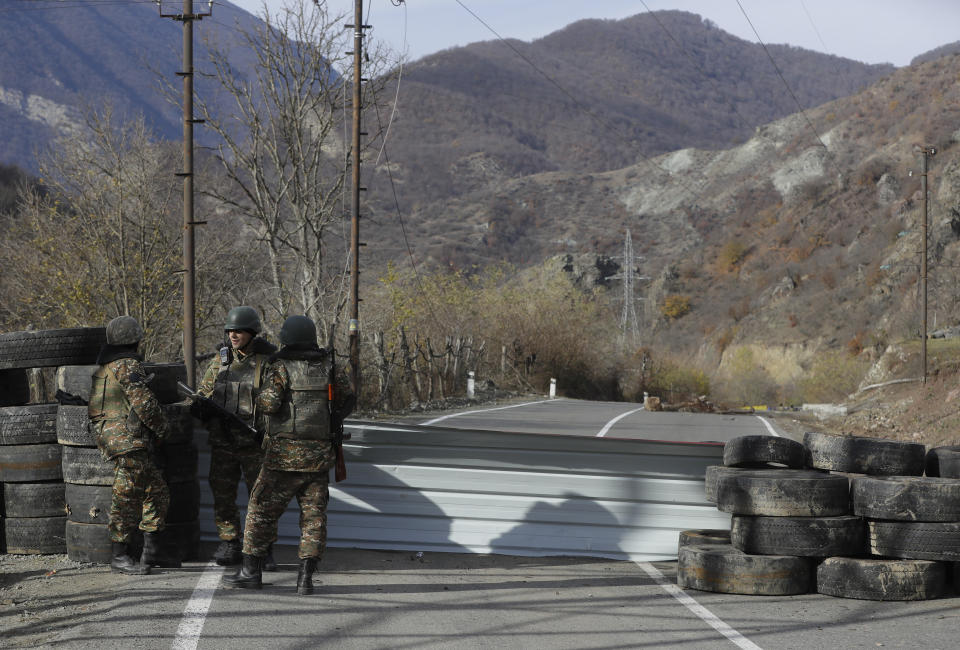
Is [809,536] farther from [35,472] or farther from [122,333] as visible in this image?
[35,472]

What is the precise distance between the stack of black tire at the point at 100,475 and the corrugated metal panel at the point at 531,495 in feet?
2.21

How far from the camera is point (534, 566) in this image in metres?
8.30

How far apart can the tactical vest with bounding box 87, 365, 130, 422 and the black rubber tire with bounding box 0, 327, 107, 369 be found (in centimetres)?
89

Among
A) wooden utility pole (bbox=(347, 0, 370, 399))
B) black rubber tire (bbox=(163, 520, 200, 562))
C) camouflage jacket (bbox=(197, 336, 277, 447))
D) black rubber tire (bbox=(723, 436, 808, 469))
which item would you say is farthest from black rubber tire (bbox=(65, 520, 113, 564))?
wooden utility pole (bbox=(347, 0, 370, 399))

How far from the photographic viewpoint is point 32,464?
819 cm

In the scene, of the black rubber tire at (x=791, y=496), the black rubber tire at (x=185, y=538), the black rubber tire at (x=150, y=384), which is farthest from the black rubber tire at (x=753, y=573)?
the black rubber tire at (x=150, y=384)

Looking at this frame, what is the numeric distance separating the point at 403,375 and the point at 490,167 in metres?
153

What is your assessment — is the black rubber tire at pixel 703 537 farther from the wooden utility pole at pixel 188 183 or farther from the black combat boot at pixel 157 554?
the wooden utility pole at pixel 188 183

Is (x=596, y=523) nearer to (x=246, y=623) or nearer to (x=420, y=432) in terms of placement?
(x=420, y=432)

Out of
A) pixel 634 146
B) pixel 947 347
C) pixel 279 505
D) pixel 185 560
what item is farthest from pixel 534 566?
pixel 634 146

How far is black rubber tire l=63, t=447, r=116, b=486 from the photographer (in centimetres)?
773

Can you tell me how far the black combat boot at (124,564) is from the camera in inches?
293

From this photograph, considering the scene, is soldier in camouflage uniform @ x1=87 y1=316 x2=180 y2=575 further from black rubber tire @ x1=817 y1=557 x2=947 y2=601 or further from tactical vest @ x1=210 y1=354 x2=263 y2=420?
black rubber tire @ x1=817 y1=557 x2=947 y2=601

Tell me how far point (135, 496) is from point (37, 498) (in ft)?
4.22
